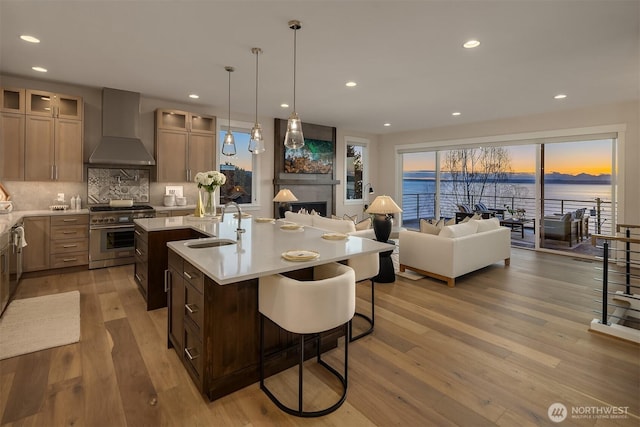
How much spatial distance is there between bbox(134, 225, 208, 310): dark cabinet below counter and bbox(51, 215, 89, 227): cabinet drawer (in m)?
1.90

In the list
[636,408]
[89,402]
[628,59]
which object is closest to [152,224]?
[89,402]

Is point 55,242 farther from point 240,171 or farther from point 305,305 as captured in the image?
point 305,305

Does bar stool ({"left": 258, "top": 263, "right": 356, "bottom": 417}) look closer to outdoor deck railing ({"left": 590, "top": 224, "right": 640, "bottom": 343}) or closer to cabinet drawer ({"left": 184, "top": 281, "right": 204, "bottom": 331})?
cabinet drawer ({"left": 184, "top": 281, "right": 204, "bottom": 331})

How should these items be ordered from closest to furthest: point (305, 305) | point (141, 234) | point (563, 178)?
1. point (305, 305)
2. point (141, 234)
3. point (563, 178)

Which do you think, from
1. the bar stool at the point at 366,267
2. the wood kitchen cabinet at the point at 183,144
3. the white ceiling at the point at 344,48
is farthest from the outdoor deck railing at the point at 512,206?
the wood kitchen cabinet at the point at 183,144

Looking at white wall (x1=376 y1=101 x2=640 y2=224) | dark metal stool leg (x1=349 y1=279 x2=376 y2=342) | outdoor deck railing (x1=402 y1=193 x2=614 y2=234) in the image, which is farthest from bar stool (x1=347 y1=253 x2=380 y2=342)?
outdoor deck railing (x1=402 y1=193 x2=614 y2=234)

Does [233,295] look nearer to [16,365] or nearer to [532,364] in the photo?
[16,365]

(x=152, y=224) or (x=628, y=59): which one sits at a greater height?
(x=628, y=59)

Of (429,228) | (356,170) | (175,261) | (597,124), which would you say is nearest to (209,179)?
(175,261)

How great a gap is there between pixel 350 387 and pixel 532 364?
142 cm

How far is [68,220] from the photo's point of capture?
456 centimetres

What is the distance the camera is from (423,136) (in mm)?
8258

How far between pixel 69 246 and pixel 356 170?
22.0 feet

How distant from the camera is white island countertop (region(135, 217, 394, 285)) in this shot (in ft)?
6.04
